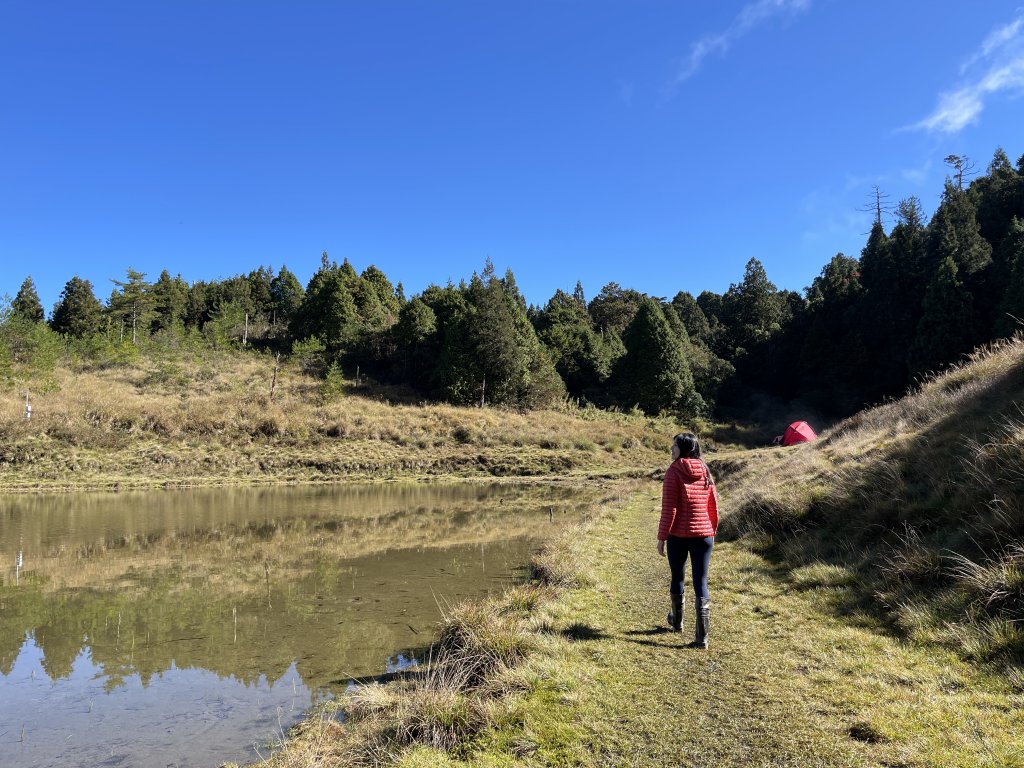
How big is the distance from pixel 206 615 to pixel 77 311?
7131cm

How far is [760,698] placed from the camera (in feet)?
13.8

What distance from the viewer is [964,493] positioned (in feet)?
22.9

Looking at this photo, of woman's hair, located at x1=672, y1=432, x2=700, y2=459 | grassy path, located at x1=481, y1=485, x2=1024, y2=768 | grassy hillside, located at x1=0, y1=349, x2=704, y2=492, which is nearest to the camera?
grassy path, located at x1=481, y1=485, x2=1024, y2=768

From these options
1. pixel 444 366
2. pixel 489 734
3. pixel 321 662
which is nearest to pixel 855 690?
pixel 489 734

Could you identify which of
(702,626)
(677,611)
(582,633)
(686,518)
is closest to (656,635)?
(677,611)

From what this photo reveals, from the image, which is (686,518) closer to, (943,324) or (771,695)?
(771,695)

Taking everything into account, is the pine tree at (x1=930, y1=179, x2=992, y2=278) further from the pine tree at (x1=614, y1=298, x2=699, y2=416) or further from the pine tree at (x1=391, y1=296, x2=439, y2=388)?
the pine tree at (x1=391, y1=296, x2=439, y2=388)

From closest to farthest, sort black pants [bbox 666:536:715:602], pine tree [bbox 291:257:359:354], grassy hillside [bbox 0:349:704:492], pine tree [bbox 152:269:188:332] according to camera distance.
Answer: black pants [bbox 666:536:715:602], grassy hillside [bbox 0:349:704:492], pine tree [bbox 291:257:359:354], pine tree [bbox 152:269:188:332]

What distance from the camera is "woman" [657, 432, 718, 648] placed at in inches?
231

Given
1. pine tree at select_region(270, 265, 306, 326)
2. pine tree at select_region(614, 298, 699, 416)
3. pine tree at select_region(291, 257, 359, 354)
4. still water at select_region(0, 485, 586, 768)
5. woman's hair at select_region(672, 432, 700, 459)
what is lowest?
still water at select_region(0, 485, 586, 768)

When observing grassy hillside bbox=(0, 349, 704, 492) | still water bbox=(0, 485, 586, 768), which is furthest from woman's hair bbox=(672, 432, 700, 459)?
grassy hillside bbox=(0, 349, 704, 492)

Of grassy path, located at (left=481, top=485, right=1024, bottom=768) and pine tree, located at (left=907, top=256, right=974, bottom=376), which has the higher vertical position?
pine tree, located at (left=907, top=256, right=974, bottom=376)

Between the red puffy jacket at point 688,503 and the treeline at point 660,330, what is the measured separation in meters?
39.7

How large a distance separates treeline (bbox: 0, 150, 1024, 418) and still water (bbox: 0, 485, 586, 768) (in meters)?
28.9
